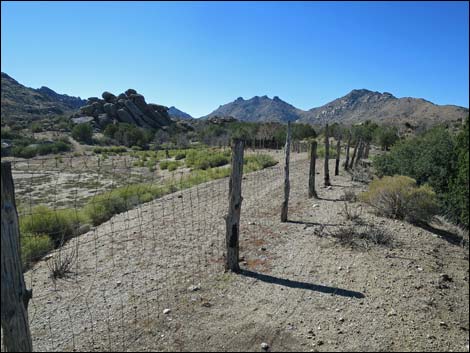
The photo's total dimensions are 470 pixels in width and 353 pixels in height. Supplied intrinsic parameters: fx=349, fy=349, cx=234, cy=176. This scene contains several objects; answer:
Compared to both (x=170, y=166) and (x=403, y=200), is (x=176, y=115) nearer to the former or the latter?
(x=170, y=166)

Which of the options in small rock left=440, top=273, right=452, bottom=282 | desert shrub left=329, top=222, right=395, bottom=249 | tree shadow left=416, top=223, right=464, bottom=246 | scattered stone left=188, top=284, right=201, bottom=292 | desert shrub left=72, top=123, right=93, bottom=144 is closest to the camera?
scattered stone left=188, top=284, right=201, bottom=292

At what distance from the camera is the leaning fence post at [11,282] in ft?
10.0

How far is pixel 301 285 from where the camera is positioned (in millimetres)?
6055

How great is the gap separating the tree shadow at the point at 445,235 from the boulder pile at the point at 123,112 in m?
73.9

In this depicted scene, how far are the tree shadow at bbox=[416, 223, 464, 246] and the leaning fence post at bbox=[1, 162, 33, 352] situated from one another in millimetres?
8952

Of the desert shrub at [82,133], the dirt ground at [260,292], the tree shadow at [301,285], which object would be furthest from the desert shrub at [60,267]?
the desert shrub at [82,133]

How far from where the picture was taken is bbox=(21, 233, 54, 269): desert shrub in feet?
25.1

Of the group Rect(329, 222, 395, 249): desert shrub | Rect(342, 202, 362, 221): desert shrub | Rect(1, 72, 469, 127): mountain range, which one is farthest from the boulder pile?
Rect(329, 222, 395, 249): desert shrub

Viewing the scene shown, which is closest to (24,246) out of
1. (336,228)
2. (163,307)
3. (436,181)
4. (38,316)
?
(38,316)

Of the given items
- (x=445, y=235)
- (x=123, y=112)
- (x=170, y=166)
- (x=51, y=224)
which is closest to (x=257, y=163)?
(x=170, y=166)

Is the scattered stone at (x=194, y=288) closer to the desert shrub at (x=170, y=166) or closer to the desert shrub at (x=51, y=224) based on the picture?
the desert shrub at (x=51, y=224)

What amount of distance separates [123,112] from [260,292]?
82993 mm

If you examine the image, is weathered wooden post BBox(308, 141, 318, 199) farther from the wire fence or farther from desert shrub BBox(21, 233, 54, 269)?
desert shrub BBox(21, 233, 54, 269)

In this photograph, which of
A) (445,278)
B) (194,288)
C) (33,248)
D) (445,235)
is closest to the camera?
(194,288)
